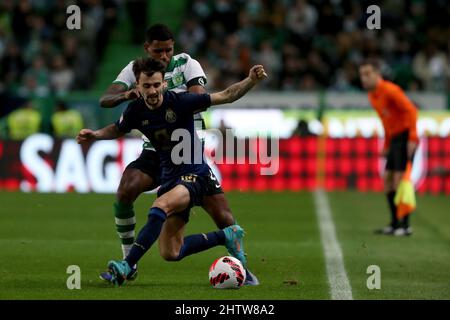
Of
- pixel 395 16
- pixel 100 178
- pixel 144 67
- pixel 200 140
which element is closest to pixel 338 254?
pixel 200 140

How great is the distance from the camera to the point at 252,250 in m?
13.3

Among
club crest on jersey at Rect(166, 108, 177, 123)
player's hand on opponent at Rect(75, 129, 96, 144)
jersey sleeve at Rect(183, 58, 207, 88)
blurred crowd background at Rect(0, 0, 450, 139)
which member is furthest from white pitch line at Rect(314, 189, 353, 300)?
blurred crowd background at Rect(0, 0, 450, 139)

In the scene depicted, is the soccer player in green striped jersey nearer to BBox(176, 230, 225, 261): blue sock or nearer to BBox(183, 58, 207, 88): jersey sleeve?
BBox(183, 58, 207, 88): jersey sleeve

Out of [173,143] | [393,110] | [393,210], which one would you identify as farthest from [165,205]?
[393,110]

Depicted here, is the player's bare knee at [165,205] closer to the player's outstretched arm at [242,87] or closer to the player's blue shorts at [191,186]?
the player's blue shorts at [191,186]

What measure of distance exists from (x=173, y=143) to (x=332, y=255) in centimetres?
331

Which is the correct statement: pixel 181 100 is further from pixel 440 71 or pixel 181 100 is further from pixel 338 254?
pixel 440 71

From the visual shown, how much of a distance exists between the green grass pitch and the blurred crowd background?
579cm

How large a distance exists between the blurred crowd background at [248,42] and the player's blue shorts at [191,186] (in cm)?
1564

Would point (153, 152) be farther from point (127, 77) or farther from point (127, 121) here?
point (127, 77)

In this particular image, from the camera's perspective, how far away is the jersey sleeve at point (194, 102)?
1001 cm

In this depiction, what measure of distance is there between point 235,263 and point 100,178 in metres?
12.1

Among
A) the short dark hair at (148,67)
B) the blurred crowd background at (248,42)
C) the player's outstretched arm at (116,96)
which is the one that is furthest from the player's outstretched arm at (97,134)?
the blurred crowd background at (248,42)

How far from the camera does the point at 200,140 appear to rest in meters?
10.4
